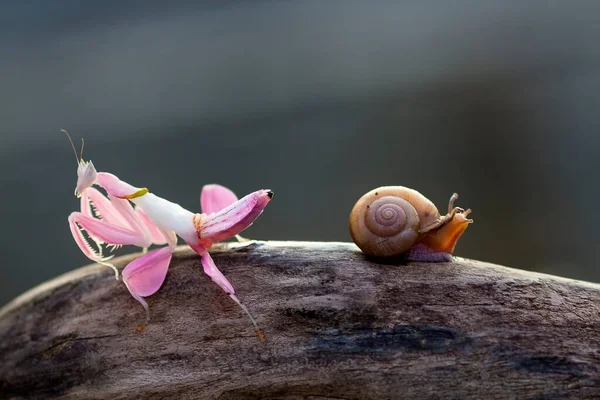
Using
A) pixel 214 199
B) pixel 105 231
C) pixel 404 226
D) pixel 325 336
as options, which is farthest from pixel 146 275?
pixel 404 226

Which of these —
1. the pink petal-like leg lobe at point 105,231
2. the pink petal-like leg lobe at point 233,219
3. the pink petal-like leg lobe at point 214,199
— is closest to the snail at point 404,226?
the pink petal-like leg lobe at point 233,219

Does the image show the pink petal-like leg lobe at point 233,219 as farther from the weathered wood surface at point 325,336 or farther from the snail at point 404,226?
the snail at point 404,226

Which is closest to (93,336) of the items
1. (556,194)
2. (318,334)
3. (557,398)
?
(318,334)

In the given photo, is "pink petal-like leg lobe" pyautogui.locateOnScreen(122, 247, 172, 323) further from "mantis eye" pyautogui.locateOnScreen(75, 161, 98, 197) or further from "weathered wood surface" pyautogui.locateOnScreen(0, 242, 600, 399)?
"mantis eye" pyautogui.locateOnScreen(75, 161, 98, 197)

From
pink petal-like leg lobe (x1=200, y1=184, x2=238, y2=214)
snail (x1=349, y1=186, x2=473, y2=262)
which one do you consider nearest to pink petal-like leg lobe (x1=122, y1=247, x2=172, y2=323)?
pink petal-like leg lobe (x1=200, y1=184, x2=238, y2=214)

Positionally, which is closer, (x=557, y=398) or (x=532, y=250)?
(x=557, y=398)

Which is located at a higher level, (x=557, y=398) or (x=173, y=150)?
(x=173, y=150)

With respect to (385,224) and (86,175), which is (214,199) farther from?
(385,224)

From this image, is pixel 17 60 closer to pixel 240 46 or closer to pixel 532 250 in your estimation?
pixel 240 46
